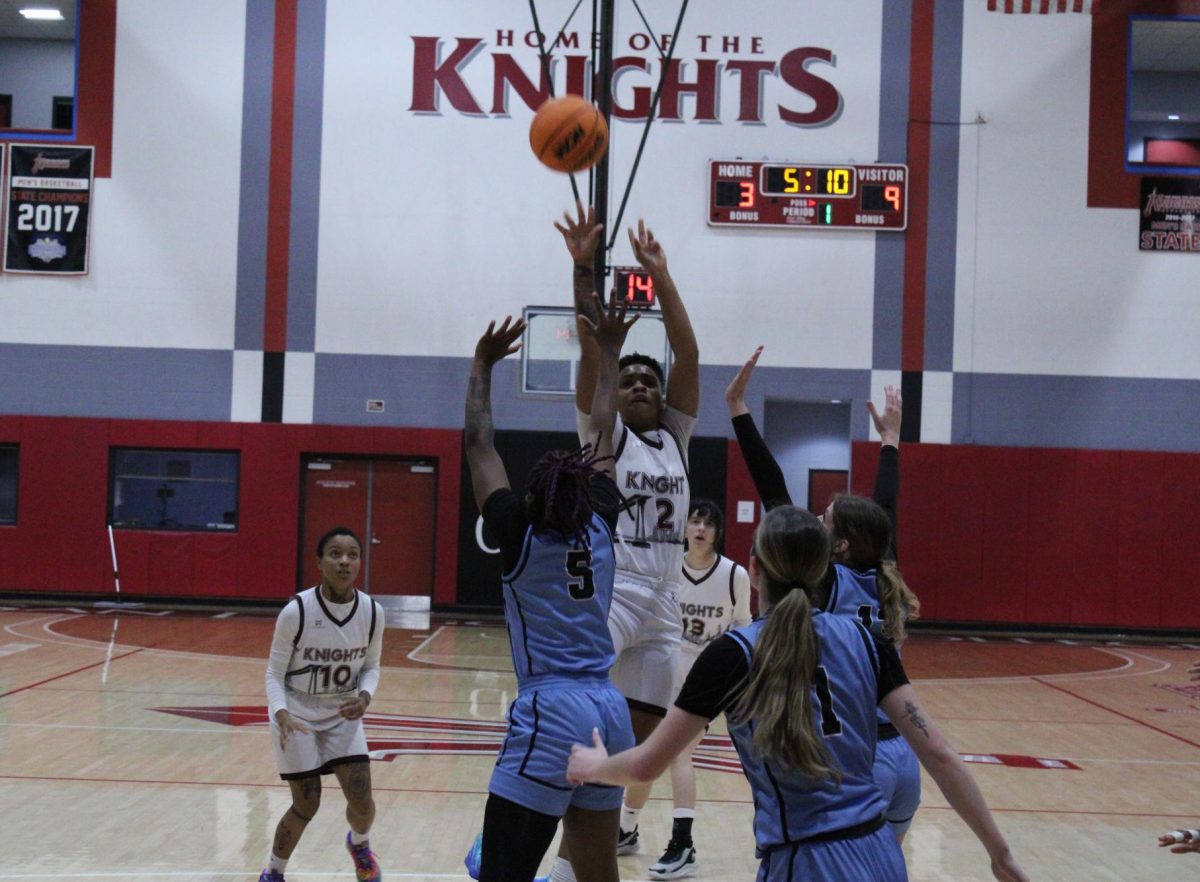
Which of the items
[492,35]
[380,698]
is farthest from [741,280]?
[380,698]

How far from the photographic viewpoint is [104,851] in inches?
224

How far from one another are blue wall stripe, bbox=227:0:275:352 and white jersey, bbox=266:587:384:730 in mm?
12657

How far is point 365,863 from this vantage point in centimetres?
529

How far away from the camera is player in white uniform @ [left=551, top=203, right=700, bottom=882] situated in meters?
4.55

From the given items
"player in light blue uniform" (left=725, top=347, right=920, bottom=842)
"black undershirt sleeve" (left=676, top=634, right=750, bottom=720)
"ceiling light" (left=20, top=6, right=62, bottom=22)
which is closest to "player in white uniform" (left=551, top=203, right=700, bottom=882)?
"player in light blue uniform" (left=725, top=347, right=920, bottom=842)

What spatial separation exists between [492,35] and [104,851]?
47.4 feet

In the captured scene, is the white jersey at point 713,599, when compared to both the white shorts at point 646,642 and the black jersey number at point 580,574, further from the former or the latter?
the black jersey number at point 580,574

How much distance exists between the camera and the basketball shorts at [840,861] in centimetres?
267

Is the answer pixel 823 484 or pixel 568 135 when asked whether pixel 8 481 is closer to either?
pixel 823 484

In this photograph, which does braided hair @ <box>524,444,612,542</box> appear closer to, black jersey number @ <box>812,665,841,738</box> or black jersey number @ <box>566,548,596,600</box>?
black jersey number @ <box>566,548,596,600</box>

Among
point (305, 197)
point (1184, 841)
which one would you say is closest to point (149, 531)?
point (305, 197)

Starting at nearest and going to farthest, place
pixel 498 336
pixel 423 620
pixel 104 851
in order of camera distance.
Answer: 1. pixel 498 336
2. pixel 104 851
3. pixel 423 620

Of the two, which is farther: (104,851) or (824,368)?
(824,368)

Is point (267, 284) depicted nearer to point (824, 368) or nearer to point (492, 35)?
point (492, 35)
